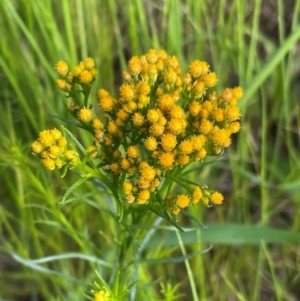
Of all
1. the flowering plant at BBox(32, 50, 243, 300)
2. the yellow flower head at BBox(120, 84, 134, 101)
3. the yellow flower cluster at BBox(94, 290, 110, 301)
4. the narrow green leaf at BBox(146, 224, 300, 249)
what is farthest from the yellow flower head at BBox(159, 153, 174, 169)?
the narrow green leaf at BBox(146, 224, 300, 249)

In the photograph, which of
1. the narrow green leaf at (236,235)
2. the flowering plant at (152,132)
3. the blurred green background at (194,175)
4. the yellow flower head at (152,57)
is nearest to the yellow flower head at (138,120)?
the flowering plant at (152,132)

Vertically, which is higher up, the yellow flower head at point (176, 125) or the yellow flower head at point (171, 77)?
→ the yellow flower head at point (171, 77)

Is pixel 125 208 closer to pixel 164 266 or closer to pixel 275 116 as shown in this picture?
pixel 164 266

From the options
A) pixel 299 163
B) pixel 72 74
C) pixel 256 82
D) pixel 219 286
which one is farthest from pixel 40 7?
pixel 219 286

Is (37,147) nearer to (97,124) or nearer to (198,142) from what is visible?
(97,124)

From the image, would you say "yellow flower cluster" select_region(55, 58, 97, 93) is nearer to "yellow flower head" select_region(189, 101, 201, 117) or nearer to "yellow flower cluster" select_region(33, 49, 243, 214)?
"yellow flower cluster" select_region(33, 49, 243, 214)

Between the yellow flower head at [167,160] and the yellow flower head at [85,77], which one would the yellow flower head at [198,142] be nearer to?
the yellow flower head at [167,160]

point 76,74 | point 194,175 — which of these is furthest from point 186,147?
point 194,175
